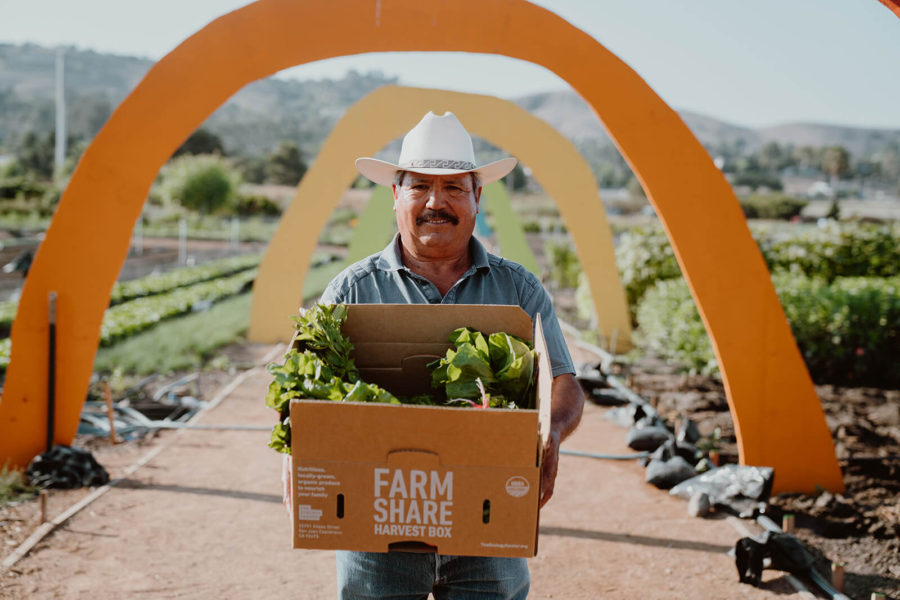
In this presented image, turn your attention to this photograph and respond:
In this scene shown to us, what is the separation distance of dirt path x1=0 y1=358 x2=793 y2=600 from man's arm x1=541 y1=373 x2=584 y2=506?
2.10 metres

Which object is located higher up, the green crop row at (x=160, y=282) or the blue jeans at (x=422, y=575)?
the blue jeans at (x=422, y=575)

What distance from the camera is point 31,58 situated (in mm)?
146250

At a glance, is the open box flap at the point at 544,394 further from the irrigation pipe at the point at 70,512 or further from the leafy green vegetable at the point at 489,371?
the irrigation pipe at the point at 70,512

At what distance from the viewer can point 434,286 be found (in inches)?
99.3

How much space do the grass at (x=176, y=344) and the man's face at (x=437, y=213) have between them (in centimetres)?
742

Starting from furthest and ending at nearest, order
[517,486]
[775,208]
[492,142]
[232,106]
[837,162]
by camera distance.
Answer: [232,106], [837,162], [775,208], [492,142], [517,486]

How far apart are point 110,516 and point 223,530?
778mm

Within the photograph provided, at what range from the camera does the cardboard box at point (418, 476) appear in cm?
170

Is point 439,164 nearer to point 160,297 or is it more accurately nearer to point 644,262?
point 644,262

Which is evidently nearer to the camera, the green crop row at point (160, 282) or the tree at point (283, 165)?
the green crop row at point (160, 282)

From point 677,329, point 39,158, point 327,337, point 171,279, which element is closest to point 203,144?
point 39,158

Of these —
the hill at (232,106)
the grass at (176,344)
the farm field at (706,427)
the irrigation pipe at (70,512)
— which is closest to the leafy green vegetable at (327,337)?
the farm field at (706,427)

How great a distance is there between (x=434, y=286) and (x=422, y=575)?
95 centimetres

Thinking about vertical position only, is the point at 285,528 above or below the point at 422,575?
below
